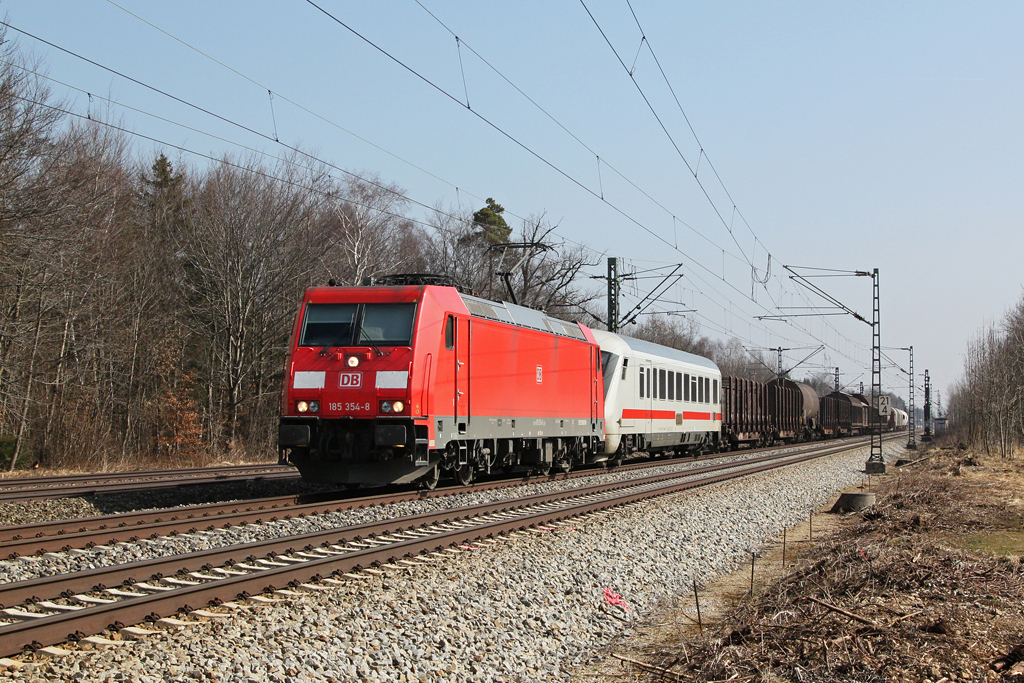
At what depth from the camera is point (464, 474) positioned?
1655 centimetres

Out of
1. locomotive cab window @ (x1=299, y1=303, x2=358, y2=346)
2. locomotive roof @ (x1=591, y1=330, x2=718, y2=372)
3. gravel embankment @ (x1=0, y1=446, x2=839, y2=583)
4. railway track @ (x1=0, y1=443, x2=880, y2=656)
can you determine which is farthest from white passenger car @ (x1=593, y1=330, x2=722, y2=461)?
railway track @ (x1=0, y1=443, x2=880, y2=656)

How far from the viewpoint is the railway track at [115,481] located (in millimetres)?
13804

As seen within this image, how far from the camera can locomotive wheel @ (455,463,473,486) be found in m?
16.4

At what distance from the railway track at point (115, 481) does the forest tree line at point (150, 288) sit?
365 cm

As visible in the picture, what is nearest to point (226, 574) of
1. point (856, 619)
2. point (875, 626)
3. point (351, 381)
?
point (856, 619)

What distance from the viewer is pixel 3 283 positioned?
21.6 m

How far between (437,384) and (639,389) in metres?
11.5

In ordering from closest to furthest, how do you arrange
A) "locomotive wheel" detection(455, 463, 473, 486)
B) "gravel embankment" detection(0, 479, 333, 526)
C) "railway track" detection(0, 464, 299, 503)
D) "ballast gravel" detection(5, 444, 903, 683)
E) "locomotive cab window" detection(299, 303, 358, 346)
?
"ballast gravel" detection(5, 444, 903, 683) → "gravel embankment" detection(0, 479, 333, 526) → "railway track" detection(0, 464, 299, 503) → "locomotive cab window" detection(299, 303, 358, 346) → "locomotive wheel" detection(455, 463, 473, 486)

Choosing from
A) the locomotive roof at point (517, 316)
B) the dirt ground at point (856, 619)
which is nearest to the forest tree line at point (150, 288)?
the locomotive roof at point (517, 316)

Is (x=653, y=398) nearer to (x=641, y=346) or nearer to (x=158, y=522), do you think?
(x=641, y=346)

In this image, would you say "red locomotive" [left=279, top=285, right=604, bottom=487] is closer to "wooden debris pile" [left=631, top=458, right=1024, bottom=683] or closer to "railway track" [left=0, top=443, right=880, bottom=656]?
"railway track" [left=0, top=443, right=880, bottom=656]

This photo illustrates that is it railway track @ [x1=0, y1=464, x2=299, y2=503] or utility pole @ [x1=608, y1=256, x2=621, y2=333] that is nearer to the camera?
railway track @ [x1=0, y1=464, x2=299, y2=503]

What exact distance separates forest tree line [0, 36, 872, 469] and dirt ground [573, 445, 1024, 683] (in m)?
9.21

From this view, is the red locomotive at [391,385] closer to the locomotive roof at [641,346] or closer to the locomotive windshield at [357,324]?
the locomotive windshield at [357,324]
